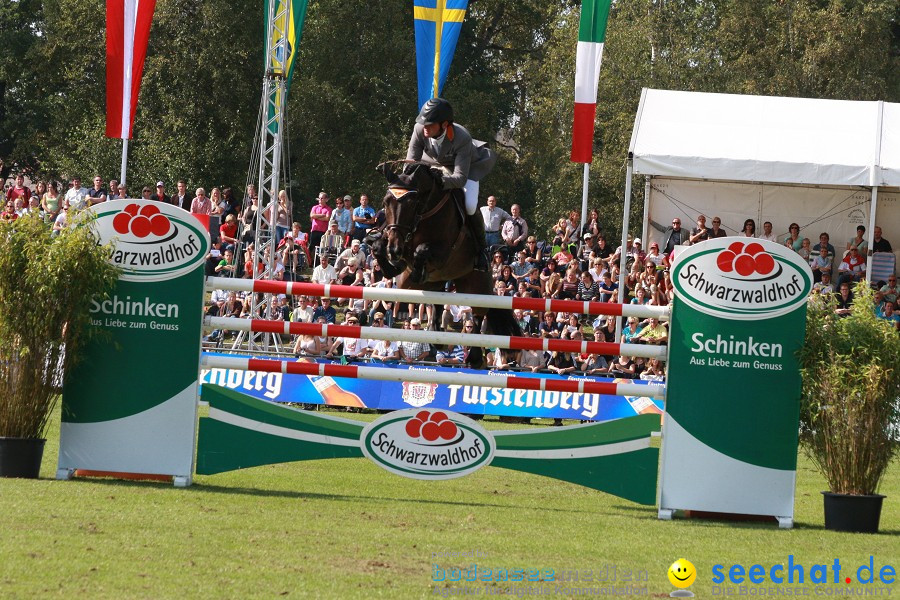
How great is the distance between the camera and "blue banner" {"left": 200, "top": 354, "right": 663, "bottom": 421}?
41.9ft

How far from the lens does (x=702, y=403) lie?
21.3 feet

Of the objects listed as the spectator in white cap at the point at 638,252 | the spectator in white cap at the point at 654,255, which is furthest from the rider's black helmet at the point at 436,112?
the spectator in white cap at the point at 638,252

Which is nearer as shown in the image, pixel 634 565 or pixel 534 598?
pixel 534 598

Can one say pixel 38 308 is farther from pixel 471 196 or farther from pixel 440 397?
pixel 440 397

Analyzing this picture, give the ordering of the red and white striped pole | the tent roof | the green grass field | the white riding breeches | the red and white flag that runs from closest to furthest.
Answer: the green grass field → the red and white striped pole → the white riding breeches → the tent roof → the red and white flag

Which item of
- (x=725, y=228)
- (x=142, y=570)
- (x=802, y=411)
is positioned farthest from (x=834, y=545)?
(x=725, y=228)

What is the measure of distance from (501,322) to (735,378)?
8.20 feet

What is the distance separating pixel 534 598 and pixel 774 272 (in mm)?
2840

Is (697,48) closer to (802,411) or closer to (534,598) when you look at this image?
(802,411)

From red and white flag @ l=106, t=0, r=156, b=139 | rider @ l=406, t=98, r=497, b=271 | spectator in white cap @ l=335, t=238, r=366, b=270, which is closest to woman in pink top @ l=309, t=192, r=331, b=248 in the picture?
spectator in white cap @ l=335, t=238, r=366, b=270

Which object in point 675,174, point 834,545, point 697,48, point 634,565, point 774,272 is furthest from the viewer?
point 697,48

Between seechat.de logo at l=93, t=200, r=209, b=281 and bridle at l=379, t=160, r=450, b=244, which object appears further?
bridle at l=379, t=160, r=450, b=244

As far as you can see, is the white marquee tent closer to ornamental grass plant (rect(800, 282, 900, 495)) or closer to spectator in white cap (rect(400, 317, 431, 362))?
spectator in white cap (rect(400, 317, 431, 362))

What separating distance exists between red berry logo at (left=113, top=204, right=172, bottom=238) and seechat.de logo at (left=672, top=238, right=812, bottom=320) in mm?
3111
